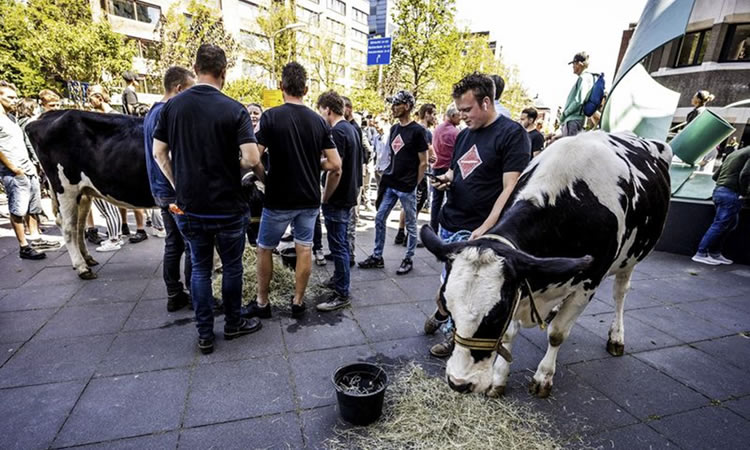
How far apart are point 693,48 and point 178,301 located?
22.8 m

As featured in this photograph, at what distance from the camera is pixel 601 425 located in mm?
2459

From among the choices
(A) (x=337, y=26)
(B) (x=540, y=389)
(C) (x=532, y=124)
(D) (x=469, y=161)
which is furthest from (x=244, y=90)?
(A) (x=337, y=26)

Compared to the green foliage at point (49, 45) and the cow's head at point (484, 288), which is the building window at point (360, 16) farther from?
the cow's head at point (484, 288)

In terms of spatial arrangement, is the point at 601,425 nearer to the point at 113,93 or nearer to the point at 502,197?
the point at 502,197

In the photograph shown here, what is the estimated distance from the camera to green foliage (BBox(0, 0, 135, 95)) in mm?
16250

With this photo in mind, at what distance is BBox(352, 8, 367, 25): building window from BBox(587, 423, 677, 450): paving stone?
55640 millimetres

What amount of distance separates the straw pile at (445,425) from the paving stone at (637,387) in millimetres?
754

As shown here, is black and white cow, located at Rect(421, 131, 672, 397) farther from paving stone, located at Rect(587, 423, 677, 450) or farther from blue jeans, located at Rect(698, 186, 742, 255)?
blue jeans, located at Rect(698, 186, 742, 255)

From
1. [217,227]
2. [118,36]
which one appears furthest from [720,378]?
[118,36]

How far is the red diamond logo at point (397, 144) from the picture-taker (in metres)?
4.72

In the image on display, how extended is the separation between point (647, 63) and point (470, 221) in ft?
73.5

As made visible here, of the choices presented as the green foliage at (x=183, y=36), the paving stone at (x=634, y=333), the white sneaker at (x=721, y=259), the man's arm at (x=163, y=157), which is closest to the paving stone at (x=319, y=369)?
the man's arm at (x=163, y=157)

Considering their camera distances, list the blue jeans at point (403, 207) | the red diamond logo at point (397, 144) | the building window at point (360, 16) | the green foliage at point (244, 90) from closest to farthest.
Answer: the red diamond logo at point (397, 144) → the blue jeans at point (403, 207) → the green foliage at point (244, 90) → the building window at point (360, 16)

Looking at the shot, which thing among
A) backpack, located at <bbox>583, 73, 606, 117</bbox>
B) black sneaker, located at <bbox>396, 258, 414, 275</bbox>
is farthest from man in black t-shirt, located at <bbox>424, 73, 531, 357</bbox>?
backpack, located at <bbox>583, 73, 606, 117</bbox>
